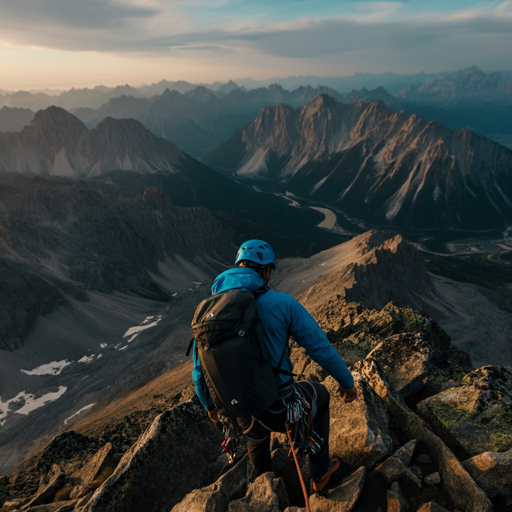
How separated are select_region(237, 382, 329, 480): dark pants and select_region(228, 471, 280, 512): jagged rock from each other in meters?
0.25

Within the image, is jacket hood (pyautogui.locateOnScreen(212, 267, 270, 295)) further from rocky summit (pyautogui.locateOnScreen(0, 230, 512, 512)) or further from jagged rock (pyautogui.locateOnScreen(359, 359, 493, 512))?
jagged rock (pyautogui.locateOnScreen(359, 359, 493, 512))

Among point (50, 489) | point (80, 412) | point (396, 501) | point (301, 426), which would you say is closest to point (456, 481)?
point (396, 501)

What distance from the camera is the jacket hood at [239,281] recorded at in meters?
5.34

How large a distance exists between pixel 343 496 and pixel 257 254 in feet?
15.9

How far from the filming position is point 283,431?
600 centimetres

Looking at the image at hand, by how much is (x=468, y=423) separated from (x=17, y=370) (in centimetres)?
8329

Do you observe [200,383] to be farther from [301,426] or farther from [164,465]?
[164,465]

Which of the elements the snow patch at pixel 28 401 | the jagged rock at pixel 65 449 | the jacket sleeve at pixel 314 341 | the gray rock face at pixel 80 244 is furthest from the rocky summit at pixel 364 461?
the gray rock face at pixel 80 244

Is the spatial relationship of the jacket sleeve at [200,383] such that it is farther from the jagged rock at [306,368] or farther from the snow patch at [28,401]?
the snow patch at [28,401]

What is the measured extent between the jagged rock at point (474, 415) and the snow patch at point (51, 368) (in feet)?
262

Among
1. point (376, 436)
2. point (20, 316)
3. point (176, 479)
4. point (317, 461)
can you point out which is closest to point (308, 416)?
point (317, 461)

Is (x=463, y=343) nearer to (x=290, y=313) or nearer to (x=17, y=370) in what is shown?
(x=290, y=313)

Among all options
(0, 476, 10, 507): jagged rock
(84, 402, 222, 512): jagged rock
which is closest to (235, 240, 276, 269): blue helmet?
(84, 402, 222, 512): jagged rock

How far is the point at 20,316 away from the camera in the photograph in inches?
2950
